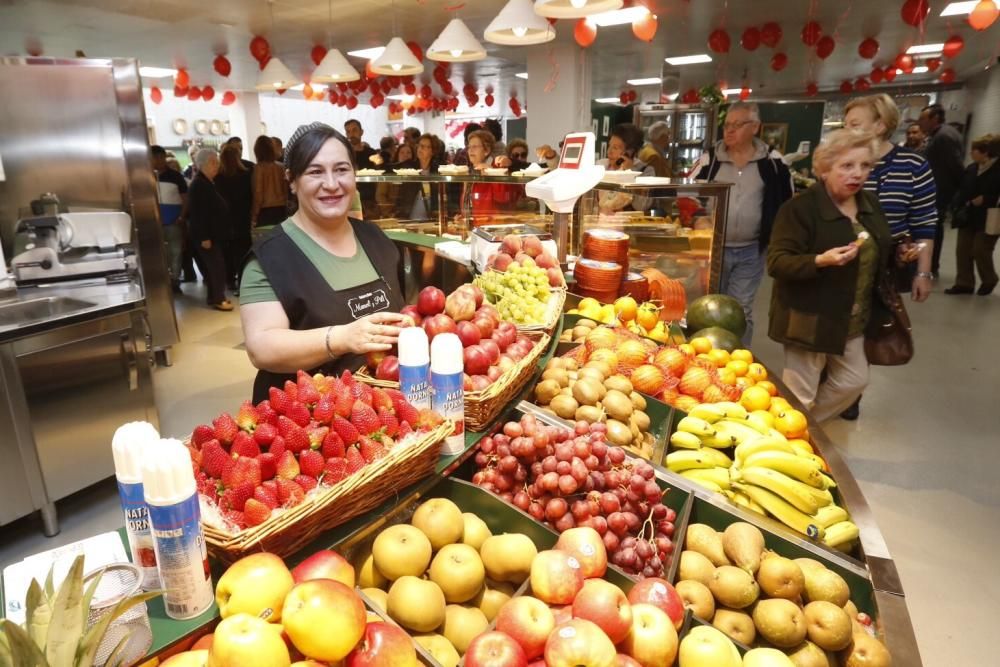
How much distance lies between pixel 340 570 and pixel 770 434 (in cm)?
163

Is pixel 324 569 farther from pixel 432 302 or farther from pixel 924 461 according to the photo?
pixel 924 461

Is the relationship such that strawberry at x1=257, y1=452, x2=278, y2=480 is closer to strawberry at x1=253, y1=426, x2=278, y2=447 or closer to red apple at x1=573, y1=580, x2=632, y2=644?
strawberry at x1=253, y1=426, x2=278, y2=447

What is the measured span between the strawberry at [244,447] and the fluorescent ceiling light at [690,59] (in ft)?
46.0

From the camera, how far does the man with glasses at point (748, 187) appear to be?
461cm

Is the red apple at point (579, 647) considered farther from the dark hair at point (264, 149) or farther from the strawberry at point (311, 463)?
the dark hair at point (264, 149)

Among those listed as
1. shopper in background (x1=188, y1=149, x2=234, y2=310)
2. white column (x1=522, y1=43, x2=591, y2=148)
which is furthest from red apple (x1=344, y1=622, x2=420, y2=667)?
white column (x1=522, y1=43, x2=591, y2=148)

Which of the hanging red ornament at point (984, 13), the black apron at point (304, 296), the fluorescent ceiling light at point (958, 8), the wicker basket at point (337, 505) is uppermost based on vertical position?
the fluorescent ceiling light at point (958, 8)

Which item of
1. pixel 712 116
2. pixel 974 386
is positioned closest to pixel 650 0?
pixel 712 116

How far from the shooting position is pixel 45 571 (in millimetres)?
1016

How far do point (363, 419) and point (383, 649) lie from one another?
485mm

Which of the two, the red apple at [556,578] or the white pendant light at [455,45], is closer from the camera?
the red apple at [556,578]

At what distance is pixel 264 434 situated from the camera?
4.05 ft

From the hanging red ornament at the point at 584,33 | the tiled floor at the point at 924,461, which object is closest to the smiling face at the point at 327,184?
the tiled floor at the point at 924,461

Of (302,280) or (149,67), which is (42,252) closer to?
(302,280)
